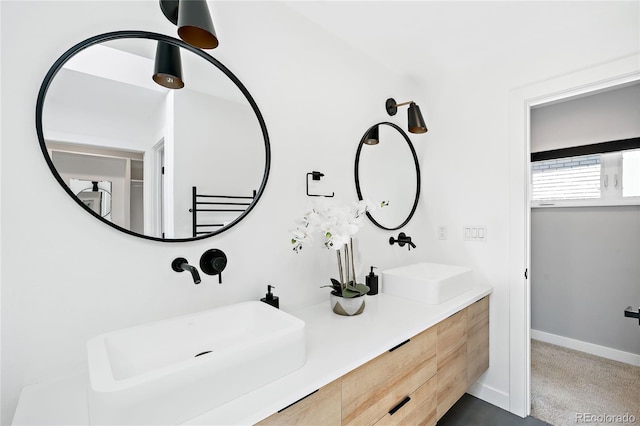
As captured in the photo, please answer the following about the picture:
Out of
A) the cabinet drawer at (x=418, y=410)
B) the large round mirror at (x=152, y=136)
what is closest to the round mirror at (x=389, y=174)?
the large round mirror at (x=152, y=136)

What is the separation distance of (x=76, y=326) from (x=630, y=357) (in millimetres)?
3775

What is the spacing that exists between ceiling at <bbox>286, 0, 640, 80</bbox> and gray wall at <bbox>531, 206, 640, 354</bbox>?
5.51 feet

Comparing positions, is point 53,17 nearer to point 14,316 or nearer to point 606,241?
point 14,316

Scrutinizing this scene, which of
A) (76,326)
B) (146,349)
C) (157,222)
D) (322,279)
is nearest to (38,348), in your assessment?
(76,326)

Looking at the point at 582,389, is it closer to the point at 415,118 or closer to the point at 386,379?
the point at 386,379

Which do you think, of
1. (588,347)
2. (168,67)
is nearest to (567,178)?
(588,347)

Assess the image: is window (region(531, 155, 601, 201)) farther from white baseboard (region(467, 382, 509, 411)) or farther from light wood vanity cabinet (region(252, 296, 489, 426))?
white baseboard (region(467, 382, 509, 411))

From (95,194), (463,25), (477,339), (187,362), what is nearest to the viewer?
(187,362)

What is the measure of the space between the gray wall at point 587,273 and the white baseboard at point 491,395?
1.39m

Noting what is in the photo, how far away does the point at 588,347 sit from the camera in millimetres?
2689

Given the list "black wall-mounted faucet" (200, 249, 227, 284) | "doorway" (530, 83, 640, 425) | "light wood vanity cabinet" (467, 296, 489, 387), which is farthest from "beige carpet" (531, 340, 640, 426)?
"black wall-mounted faucet" (200, 249, 227, 284)

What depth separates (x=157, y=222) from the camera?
113 centimetres

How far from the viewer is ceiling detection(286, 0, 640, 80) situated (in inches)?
62.4

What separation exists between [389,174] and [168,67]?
4.89ft
